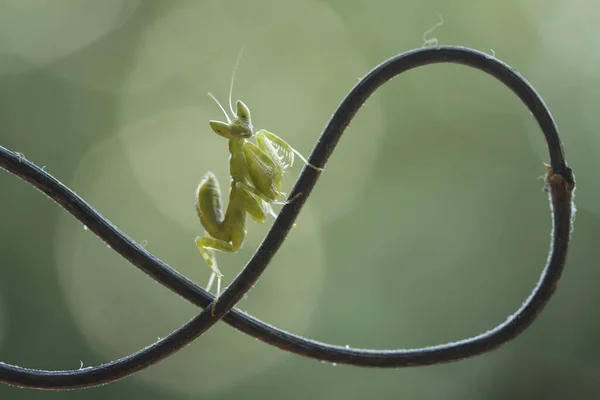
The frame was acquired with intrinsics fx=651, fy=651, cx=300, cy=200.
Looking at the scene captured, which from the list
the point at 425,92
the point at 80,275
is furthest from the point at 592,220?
the point at 80,275

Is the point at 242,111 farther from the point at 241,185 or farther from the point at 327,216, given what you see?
the point at 327,216

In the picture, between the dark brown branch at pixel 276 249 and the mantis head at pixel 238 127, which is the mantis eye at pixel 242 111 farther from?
the dark brown branch at pixel 276 249

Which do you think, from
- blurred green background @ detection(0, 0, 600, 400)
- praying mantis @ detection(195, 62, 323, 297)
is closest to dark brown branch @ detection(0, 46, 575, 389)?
praying mantis @ detection(195, 62, 323, 297)

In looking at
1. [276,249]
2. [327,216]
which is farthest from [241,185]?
[327,216]

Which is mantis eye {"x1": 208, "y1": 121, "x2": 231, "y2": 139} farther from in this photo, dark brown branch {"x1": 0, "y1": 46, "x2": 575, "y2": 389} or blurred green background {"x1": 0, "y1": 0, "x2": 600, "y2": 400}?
blurred green background {"x1": 0, "y1": 0, "x2": 600, "y2": 400}

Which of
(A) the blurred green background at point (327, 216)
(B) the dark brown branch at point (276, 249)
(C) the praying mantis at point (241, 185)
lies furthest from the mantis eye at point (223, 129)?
(A) the blurred green background at point (327, 216)

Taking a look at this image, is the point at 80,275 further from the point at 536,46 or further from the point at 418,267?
the point at 536,46
